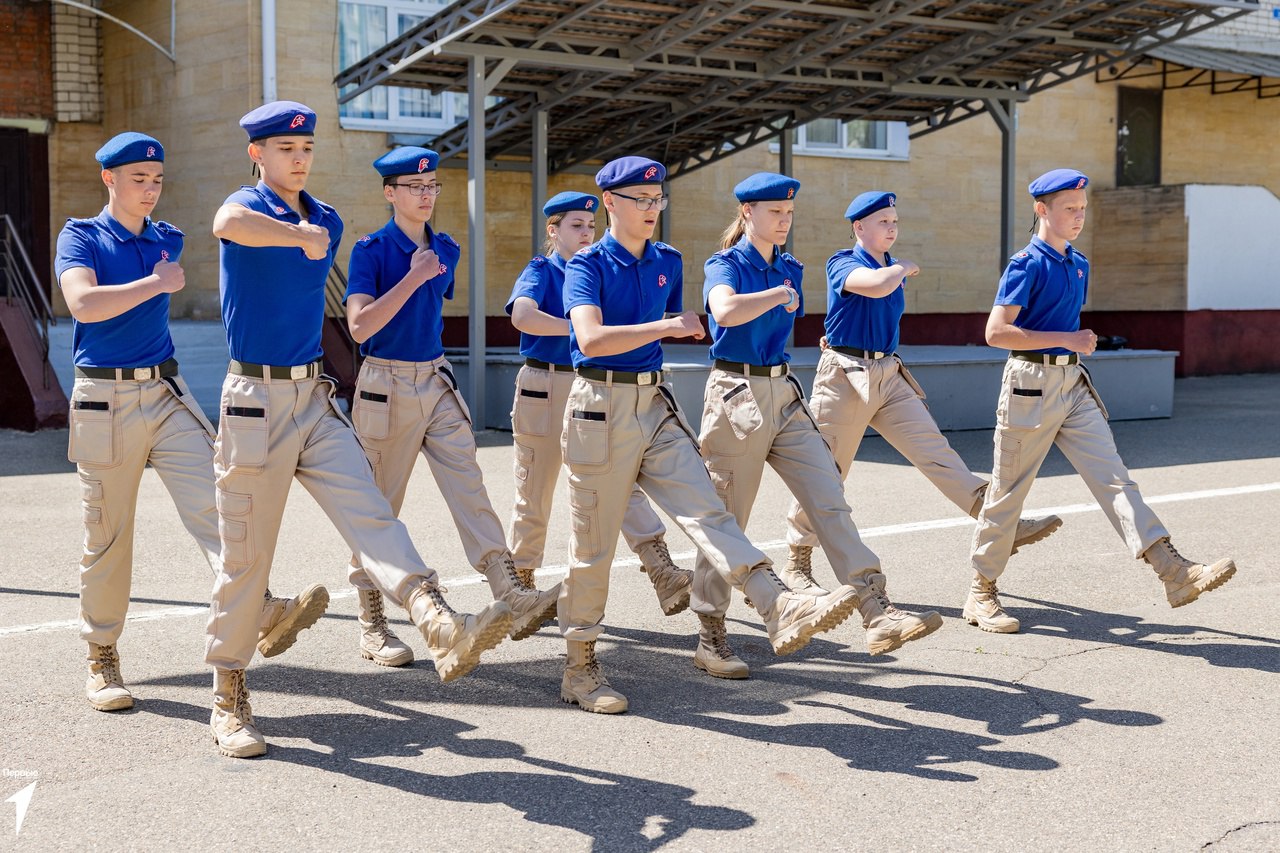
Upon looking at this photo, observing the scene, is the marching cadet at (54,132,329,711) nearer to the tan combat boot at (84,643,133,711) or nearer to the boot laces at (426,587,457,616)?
the tan combat boot at (84,643,133,711)

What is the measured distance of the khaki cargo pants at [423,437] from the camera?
6.12 meters

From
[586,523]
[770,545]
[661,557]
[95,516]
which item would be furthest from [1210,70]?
[95,516]

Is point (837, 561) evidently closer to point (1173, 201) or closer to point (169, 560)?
point (169, 560)

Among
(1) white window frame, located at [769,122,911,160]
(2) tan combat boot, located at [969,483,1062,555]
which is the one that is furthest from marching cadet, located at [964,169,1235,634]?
(1) white window frame, located at [769,122,911,160]

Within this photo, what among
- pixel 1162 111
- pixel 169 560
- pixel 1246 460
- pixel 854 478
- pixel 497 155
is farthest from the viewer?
pixel 1162 111

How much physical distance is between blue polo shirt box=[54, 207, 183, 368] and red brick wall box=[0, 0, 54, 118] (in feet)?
53.8

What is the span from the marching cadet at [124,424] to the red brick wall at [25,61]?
16.4 metres

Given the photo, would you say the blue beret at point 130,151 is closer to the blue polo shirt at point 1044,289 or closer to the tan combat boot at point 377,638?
the tan combat boot at point 377,638

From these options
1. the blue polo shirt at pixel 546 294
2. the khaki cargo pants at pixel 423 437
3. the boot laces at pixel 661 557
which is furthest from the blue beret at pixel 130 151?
the boot laces at pixel 661 557

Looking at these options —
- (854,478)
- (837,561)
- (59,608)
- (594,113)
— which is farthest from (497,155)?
(837,561)

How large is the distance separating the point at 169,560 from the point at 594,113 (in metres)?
12.0

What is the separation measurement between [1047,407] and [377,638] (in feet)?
10.4

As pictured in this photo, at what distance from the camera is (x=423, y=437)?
6.21 metres

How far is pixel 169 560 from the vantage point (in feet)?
27.6
